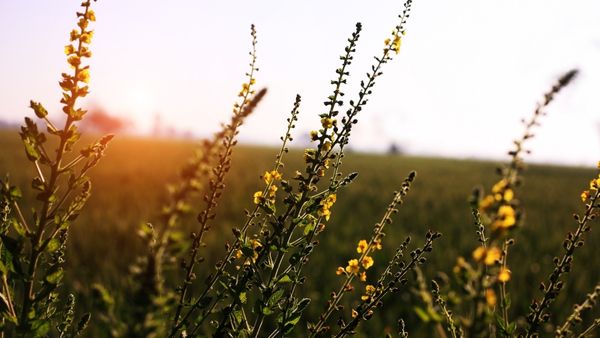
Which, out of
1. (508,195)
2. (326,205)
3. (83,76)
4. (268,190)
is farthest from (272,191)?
(508,195)

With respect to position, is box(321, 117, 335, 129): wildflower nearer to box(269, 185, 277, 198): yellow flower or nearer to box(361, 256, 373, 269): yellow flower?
box(269, 185, 277, 198): yellow flower

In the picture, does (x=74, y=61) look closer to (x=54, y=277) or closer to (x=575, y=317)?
(x=54, y=277)

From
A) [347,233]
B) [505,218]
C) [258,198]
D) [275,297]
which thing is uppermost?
[505,218]

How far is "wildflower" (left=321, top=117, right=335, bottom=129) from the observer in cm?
152

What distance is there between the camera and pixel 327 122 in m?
1.52

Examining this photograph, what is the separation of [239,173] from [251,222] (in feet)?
88.8

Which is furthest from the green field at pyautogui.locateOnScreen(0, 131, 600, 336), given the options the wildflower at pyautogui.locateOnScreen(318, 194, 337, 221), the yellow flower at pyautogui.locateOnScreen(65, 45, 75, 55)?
the yellow flower at pyautogui.locateOnScreen(65, 45, 75, 55)

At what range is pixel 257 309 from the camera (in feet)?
4.26

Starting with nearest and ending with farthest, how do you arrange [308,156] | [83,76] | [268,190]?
[83,76] → [308,156] → [268,190]

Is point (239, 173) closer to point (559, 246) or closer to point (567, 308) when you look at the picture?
point (559, 246)

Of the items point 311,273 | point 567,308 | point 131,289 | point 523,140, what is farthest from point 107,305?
point 567,308

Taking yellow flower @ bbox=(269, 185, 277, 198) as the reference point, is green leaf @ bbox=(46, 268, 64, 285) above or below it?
below

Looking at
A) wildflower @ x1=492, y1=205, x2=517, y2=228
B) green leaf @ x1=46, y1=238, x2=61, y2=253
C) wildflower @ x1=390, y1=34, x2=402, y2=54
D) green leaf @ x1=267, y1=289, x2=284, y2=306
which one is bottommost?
green leaf @ x1=267, y1=289, x2=284, y2=306

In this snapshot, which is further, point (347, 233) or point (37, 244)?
point (347, 233)
